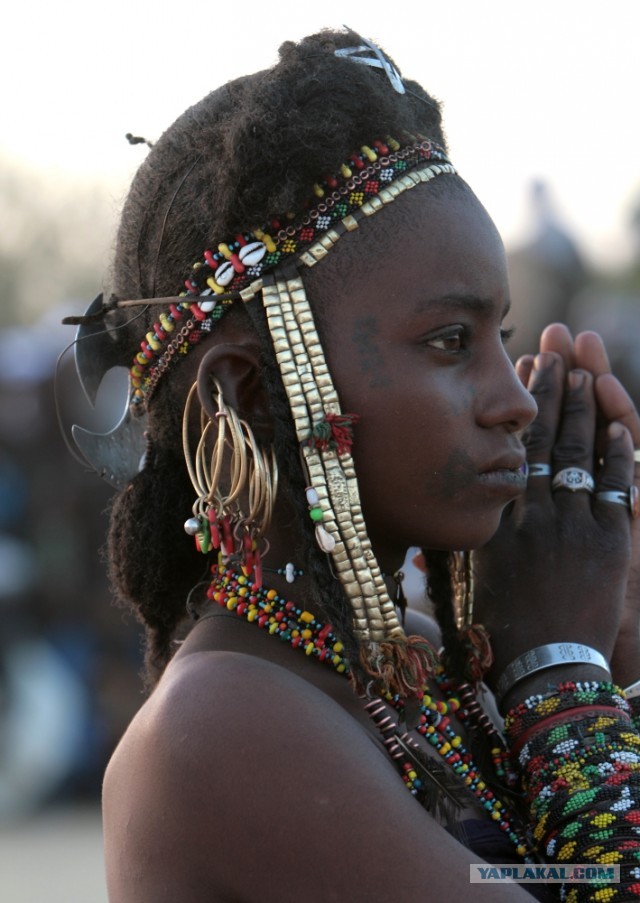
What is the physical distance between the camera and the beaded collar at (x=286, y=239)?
2.40 m

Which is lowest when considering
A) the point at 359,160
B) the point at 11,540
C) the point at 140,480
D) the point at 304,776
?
the point at 304,776

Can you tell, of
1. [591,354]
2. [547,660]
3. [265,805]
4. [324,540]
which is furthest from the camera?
[591,354]

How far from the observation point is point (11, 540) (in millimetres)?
8734

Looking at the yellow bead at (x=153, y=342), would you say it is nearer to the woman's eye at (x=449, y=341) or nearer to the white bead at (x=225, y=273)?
the white bead at (x=225, y=273)

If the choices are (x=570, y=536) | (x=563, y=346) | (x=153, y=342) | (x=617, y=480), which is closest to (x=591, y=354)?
(x=563, y=346)

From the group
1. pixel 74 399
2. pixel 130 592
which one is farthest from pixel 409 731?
pixel 74 399

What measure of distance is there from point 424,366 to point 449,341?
9 cm

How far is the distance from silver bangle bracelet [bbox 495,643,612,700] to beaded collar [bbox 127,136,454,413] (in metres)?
1.00

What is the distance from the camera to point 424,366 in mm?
2377

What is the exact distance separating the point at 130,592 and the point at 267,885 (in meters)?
1.00

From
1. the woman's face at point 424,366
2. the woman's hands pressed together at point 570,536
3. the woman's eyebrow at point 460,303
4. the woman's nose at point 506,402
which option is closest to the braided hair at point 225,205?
the woman's face at point 424,366

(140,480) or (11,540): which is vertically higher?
(11,540)

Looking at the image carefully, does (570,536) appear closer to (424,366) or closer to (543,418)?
(543,418)

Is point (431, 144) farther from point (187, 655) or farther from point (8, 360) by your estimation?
point (8, 360)
